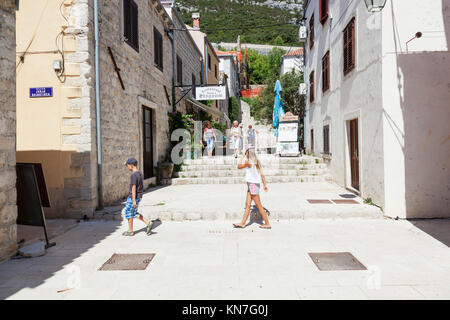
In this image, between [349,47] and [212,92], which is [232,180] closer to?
[212,92]

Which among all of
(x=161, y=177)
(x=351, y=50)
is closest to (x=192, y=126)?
(x=161, y=177)

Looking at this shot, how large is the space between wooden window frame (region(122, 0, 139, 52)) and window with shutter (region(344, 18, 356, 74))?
5884mm

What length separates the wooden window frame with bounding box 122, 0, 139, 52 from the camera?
340 inches

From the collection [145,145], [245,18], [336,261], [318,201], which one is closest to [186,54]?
[145,145]

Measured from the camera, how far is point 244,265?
12.9ft

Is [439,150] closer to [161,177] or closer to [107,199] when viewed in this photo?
[107,199]

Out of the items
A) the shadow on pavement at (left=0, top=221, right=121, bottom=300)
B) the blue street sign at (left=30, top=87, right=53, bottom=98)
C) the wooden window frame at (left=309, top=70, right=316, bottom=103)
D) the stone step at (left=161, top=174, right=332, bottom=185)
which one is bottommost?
the shadow on pavement at (left=0, top=221, right=121, bottom=300)

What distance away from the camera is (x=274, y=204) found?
7055 millimetres

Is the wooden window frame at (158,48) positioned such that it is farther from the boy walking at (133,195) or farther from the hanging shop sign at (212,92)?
the boy walking at (133,195)

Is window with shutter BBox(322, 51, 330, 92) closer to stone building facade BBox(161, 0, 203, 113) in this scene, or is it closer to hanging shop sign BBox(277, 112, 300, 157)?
hanging shop sign BBox(277, 112, 300, 157)

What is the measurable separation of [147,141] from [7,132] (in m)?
6.23

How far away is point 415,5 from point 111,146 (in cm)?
705

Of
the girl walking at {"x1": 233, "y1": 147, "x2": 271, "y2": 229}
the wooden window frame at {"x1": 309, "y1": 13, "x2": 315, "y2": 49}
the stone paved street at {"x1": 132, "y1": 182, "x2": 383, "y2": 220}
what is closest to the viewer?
the girl walking at {"x1": 233, "y1": 147, "x2": 271, "y2": 229}

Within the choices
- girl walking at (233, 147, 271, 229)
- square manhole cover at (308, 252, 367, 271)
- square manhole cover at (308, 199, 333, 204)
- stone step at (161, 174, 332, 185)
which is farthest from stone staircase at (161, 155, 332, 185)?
square manhole cover at (308, 252, 367, 271)
